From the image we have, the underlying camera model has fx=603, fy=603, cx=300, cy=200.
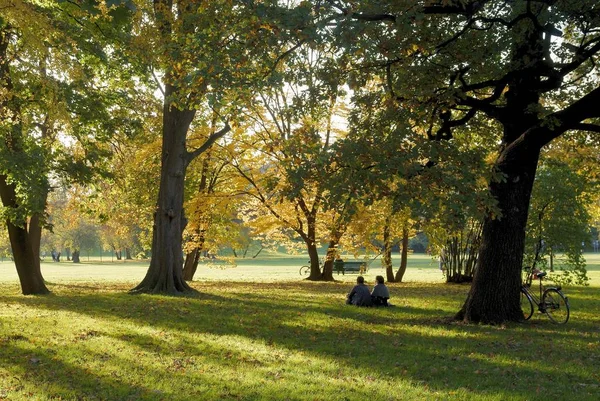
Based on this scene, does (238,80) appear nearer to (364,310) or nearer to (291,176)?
(291,176)

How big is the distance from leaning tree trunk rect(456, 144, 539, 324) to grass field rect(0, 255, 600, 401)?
1.64ft

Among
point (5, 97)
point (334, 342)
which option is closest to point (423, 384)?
point (334, 342)

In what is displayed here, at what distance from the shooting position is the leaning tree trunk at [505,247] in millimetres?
12367

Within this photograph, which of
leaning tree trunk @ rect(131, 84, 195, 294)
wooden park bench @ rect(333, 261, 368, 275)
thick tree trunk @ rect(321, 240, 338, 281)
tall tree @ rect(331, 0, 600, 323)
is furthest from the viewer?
wooden park bench @ rect(333, 261, 368, 275)

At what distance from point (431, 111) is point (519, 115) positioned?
1874 millimetres

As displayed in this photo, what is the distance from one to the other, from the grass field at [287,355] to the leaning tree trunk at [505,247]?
50cm

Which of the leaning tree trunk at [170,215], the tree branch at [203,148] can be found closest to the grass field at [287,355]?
the leaning tree trunk at [170,215]

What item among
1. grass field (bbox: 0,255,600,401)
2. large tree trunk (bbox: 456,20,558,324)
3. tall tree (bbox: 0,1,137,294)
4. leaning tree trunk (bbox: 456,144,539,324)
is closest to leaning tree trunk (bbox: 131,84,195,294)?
tall tree (bbox: 0,1,137,294)

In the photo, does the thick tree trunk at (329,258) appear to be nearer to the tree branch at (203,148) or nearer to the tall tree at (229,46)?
the tree branch at (203,148)

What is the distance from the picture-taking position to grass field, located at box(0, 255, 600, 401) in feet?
23.1

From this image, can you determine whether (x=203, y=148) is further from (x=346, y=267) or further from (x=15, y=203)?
(x=346, y=267)

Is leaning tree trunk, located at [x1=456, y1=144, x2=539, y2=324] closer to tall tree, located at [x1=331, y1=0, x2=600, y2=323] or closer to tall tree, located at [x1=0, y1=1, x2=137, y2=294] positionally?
tall tree, located at [x1=331, y1=0, x2=600, y2=323]

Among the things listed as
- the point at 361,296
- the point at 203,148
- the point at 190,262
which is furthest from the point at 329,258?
the point at 361,296

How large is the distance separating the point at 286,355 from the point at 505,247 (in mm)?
5671
